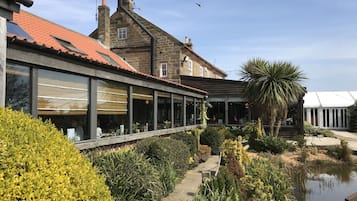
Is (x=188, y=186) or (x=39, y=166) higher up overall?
(x=39, y=166)

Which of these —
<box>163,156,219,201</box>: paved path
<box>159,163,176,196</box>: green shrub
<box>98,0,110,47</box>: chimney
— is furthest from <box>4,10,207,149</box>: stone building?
<box>98,0,110,47</box>: chimney

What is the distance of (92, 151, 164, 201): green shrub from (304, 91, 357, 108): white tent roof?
28776 mm

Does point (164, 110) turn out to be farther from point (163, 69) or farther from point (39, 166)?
point (163, 69)

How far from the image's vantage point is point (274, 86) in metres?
17.4

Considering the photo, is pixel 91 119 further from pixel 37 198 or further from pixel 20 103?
pixel 37 198

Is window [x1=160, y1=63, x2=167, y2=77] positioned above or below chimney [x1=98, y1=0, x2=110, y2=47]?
below

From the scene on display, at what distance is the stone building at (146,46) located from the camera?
24.0 m

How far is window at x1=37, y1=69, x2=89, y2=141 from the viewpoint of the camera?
6273 millimetres

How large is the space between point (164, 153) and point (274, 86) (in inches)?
454

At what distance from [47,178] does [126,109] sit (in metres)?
7.28

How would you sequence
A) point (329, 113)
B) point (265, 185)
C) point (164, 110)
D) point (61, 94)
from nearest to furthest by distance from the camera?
point (61, 94)
point (265, 185)
point (164, 110)
point (329, 113)

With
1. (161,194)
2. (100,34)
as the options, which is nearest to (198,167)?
(161,194)

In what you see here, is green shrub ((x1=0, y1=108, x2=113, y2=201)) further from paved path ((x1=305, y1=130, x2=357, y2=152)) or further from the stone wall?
the stone wall

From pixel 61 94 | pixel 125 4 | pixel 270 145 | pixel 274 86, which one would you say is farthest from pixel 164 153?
pixel 125 4
